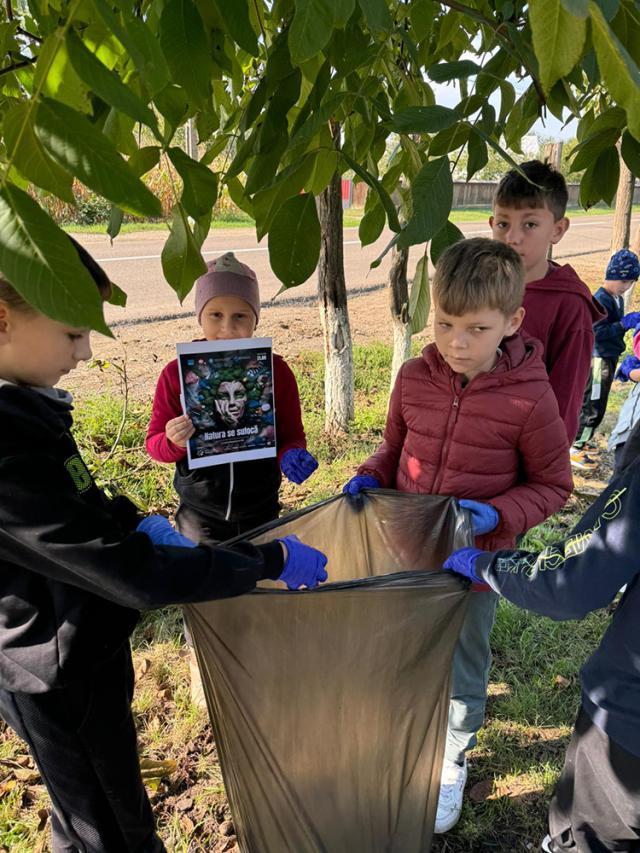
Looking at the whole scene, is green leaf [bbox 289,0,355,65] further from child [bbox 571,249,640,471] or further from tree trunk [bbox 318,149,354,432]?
child [bbox 571,249,640,471]

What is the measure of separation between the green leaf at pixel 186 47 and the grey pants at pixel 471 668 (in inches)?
52.6

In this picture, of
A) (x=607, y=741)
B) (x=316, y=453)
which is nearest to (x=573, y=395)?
(x=607, y=741)

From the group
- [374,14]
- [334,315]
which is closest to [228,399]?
[374,14]

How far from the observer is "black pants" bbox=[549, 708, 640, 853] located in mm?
1304

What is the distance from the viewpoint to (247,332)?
6.40 ft

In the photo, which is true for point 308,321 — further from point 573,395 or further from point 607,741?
point 607,741

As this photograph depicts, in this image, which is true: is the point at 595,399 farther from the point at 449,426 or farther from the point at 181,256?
the point at 181,256

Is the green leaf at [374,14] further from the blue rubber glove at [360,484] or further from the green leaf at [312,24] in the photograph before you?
the blue rubber glove at [360,484]

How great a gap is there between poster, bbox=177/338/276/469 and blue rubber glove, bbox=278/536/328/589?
522 mm

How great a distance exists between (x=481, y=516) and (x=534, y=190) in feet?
3.31

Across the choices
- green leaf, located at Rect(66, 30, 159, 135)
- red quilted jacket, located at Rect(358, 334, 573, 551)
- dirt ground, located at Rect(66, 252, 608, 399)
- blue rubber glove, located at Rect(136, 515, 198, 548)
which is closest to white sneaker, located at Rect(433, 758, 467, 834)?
red quilted jacket, located at Rect(358, 334, 573, 551)

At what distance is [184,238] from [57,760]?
107cm

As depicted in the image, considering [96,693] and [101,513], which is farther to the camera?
[96,693]

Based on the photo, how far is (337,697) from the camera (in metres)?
1.34
